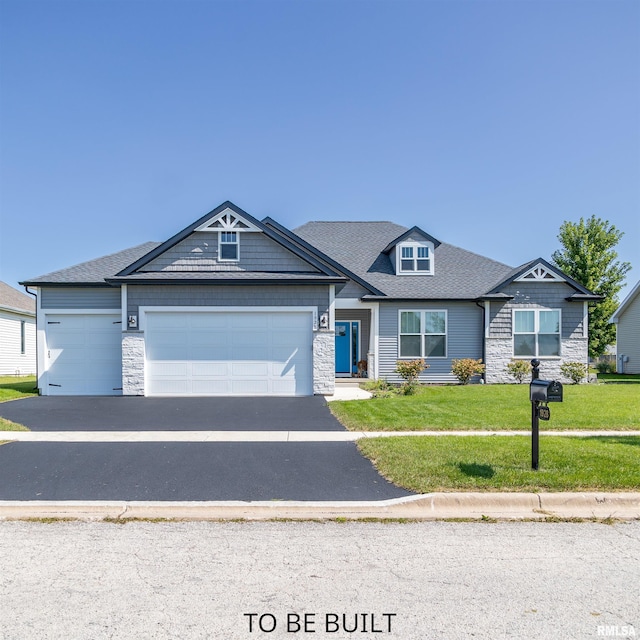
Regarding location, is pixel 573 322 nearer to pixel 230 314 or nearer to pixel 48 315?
pixel 230 314

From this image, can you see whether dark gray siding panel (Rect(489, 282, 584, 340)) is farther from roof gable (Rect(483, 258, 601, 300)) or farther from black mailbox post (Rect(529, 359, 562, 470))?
black mailbox post (Rect(529, 359, 562, 470))

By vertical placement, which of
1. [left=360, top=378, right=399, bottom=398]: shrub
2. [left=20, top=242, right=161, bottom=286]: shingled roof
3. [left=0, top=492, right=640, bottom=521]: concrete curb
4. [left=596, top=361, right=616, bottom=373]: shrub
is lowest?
[left=596, top=361, right=616, bottom=373]: shrub

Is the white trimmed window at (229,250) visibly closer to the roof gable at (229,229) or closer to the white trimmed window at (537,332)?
the roof gable at (229,229)

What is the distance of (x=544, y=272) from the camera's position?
1883 cm

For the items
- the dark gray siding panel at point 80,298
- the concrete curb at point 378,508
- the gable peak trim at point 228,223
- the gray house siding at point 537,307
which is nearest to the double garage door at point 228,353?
the dark gray siding panel at point 80,298

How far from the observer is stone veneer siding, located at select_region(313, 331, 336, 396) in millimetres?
15023

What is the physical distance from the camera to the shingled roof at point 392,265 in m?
19.1

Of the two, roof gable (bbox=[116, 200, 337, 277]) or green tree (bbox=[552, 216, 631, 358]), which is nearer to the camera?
roof gable (bbox=[116, 200, 337, 277])

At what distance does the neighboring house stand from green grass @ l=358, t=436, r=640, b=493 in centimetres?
2472

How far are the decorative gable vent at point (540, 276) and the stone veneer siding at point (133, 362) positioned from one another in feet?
44.7

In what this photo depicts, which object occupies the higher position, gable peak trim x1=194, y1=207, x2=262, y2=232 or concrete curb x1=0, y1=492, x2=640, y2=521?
gable peak trim x1=194, y1=207, x2=262, y2=232

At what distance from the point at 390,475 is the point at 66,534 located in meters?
3.73

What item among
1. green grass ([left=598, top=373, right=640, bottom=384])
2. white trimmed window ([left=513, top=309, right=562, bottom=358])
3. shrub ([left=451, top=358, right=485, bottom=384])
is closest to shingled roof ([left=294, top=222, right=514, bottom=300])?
white trimmed window ([left=513, top=309, right=562, bottom=358])

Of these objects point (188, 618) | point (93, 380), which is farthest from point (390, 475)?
point (93, 380)
